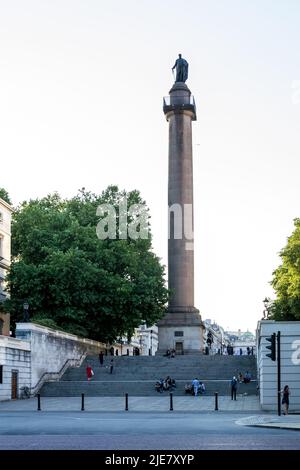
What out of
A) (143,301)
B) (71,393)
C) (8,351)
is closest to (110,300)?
(143,301)

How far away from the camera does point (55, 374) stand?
60125 millimetres

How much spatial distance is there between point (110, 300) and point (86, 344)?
13.3 ft

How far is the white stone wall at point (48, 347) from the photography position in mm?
54906

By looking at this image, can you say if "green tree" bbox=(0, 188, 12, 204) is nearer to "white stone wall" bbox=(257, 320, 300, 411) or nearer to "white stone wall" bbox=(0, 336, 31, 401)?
"white stone wall" bbox=(0, 336, 31, 401)

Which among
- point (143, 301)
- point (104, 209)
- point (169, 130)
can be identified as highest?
point (169, 130)

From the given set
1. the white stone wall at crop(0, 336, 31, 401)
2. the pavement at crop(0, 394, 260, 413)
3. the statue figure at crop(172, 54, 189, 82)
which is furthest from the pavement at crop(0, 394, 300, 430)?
the statue figure at crop(172, 54, 189, 82)

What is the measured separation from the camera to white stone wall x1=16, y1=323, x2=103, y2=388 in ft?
180

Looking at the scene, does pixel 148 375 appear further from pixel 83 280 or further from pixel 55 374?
pixel 83 280

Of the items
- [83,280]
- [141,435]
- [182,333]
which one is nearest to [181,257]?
[182,333]

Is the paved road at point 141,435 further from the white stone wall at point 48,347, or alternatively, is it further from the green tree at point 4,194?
the green tree at point 4,194

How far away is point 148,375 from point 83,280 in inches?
415

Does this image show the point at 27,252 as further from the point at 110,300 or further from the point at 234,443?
the point at 234,443

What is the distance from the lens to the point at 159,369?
61875 millimetres

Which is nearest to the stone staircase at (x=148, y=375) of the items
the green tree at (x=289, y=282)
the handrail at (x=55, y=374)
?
the handrail at (x=55, y=374)
